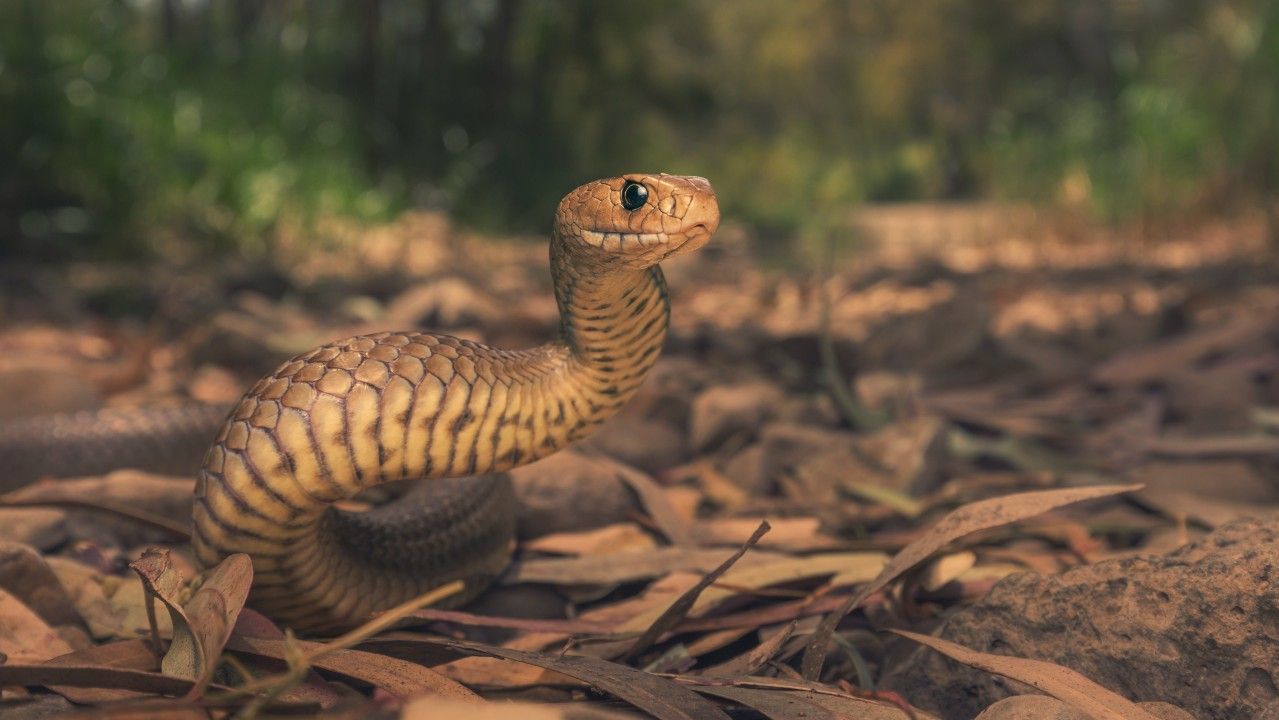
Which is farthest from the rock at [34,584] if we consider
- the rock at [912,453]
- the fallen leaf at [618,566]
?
the rock at [912,453]

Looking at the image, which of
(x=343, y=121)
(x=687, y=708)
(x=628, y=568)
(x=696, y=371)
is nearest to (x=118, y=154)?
(x=343, y=121)

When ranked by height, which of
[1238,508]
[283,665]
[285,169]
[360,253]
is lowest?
[1238,508]

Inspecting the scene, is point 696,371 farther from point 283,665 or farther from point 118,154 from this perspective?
point 118,154

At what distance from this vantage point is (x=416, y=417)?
1.88m

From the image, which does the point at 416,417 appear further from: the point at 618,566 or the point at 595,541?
the point at 595,541

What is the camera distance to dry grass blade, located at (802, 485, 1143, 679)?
1935mm

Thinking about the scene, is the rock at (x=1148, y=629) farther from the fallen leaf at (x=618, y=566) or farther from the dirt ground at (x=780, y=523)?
the fallen leaf at (x=618, y=566)

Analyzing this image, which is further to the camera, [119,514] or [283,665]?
[119,514]

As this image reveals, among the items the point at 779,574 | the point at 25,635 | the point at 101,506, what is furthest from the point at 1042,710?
the point at 101,506

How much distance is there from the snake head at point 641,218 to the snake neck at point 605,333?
0.25 ft

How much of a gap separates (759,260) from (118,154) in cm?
488

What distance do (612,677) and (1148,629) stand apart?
0.86 meters

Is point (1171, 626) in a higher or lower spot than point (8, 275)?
lower

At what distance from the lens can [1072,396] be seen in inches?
148
